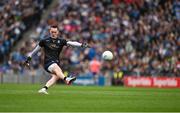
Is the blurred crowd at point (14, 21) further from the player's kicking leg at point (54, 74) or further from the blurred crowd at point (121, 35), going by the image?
the player's kicking leg at point (54, 74)

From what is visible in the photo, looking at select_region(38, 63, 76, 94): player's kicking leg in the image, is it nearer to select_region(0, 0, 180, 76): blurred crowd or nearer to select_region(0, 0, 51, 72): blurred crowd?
select_region(0, 0, 180, 76): blurred crowd

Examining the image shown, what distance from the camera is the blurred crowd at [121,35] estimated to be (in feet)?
126

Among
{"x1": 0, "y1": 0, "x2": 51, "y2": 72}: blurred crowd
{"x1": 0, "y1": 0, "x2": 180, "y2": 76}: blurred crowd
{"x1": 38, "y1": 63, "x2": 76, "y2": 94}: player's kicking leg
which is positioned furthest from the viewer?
{"x1": 0, "y1": 0, "x2": 51, "y2": 72}: blurred crowd

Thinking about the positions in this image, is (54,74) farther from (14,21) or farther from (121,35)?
(14,21)

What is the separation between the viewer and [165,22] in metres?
39.7

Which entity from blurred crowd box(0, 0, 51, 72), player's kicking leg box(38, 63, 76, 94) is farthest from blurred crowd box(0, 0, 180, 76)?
player's kicking leg box(38, 63, 76, 94)

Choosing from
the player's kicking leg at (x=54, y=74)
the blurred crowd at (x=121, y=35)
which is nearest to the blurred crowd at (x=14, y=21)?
the blurred crowd at (x=121, y=35)

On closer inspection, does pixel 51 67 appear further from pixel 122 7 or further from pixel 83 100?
pixel 122 7

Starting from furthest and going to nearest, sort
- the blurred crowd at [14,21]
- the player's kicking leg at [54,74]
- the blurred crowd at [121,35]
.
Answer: the blurred crowd at [14,21] → the blurred crowd at [121,35] → the player's kicking leg at [54,74]

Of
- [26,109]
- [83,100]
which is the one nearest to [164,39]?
[83,100]

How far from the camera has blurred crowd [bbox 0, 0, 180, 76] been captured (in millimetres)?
38438

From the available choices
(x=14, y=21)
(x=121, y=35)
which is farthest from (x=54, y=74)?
(x=14, y=21)

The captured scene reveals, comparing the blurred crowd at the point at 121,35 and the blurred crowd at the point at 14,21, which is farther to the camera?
the blurred crowd at the point at 14,21

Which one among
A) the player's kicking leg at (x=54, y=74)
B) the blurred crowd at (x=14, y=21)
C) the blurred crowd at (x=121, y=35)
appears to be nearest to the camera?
the player's kicking leg at (x=54, y=74)
